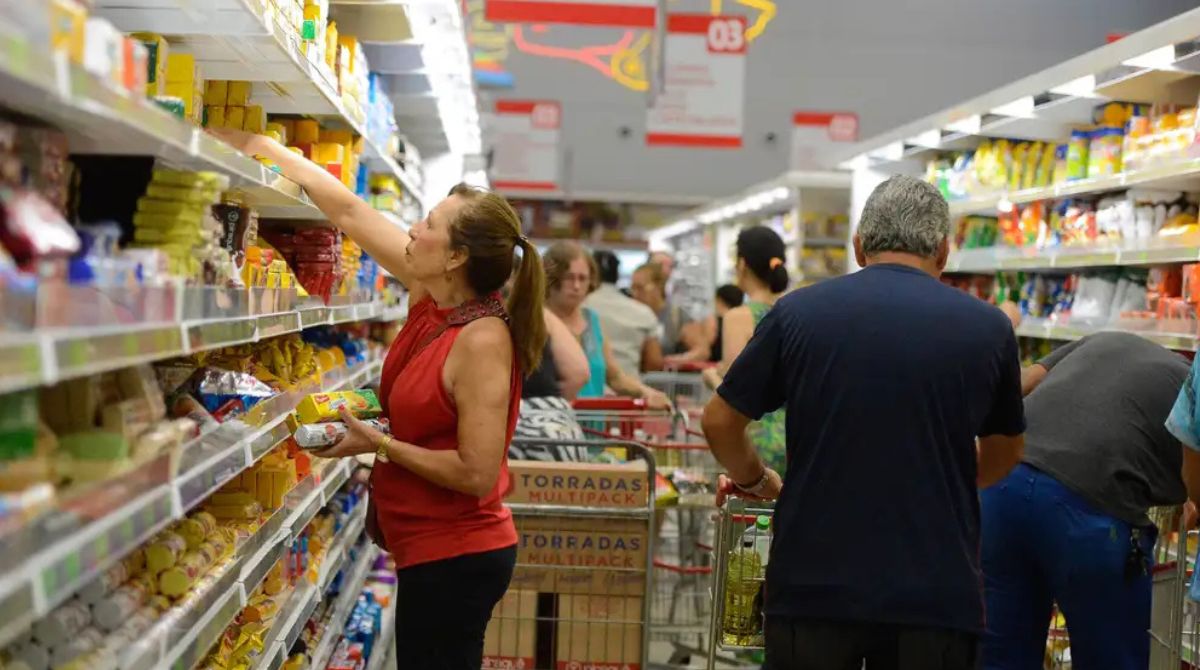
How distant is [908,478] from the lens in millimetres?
2559

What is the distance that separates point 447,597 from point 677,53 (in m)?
9.21

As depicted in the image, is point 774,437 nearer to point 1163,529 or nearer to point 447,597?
point 1163,529

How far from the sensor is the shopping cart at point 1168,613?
11.3 ft

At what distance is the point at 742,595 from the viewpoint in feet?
11.0

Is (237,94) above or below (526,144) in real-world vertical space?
below

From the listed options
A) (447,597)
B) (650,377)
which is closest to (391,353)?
(447,597)

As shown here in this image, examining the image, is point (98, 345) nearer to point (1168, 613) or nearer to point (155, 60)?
point (155, 60)

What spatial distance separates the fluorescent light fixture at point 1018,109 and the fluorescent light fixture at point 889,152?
1.71 metres

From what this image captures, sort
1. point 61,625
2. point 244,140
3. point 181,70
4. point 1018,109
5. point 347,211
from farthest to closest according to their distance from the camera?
point 1018,109, point 347,211, point 244,140, point 181,70, point 61,625

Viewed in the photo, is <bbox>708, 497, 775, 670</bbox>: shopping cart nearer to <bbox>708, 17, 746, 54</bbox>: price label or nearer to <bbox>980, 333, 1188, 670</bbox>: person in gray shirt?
<bbox>980, 333, 1188, 670</bbox>: person in gray shirt

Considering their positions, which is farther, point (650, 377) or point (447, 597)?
point (650, 377)

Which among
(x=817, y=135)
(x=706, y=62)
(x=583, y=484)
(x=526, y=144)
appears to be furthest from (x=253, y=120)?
(x=817, y=135)

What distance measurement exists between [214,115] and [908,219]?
170cm

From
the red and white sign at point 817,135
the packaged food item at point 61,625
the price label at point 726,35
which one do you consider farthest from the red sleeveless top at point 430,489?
the red and white sign at point 817,135
